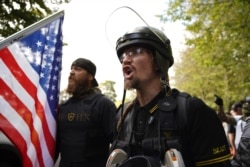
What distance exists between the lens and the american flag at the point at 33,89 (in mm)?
3252

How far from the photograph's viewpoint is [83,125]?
3754 mm

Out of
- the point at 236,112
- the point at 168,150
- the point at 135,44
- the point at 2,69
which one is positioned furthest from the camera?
the point at 236,112

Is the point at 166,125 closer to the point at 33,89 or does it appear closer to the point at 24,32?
the point at 33,89

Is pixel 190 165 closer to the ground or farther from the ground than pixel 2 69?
closer to the ground

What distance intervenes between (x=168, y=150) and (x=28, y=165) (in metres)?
1.73

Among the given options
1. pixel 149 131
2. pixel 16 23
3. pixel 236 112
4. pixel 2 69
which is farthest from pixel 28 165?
pixel 16 23

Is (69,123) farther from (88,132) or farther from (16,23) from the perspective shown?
(16,23)

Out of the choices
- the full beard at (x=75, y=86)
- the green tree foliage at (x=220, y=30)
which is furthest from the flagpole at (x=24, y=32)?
the green tree foliage at (x=220, y=30)

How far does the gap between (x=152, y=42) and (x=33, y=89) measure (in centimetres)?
148

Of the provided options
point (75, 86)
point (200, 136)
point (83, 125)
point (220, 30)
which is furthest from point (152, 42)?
point (220, 30)

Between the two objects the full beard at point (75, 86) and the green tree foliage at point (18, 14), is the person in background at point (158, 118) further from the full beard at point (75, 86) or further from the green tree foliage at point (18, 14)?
the green tree foliage at point (18, 14)

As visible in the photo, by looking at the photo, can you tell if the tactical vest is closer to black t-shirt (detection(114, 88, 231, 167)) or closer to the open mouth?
black t-shirt (detection(114, 88, 231, 167))

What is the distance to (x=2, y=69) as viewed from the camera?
3.24 metres

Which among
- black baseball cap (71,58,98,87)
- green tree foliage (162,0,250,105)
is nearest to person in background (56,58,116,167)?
black baseball cap (71,58,98,87)
